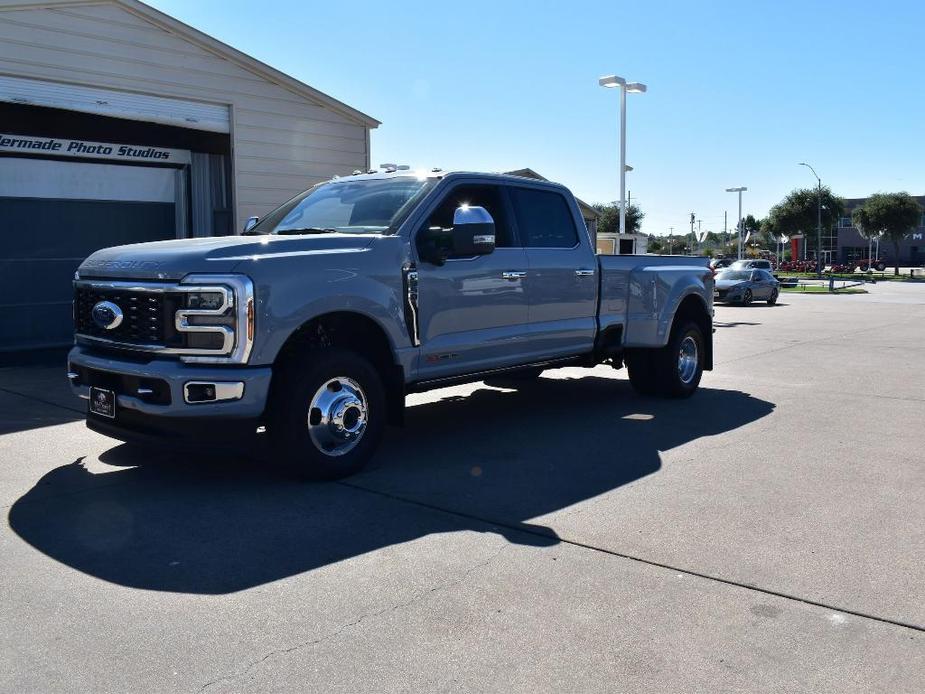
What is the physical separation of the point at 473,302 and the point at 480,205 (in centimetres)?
91

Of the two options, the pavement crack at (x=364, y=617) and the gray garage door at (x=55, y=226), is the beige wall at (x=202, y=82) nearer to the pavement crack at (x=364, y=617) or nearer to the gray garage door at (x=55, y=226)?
the gray garage door at (x=55, y=226)

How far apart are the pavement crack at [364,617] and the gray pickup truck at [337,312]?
1.62 metres

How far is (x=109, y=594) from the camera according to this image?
3.85m

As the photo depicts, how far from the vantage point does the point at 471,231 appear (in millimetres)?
6082

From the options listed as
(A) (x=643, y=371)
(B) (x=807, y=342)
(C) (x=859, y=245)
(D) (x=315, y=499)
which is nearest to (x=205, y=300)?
(D) (x=315, y=499)

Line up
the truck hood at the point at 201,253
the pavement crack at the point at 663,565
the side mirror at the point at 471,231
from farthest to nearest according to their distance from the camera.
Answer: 1. the side mirror at the point at 471,231
2. the truck hood at the point at 201,253
3. the pavement crack at the point at 663,565

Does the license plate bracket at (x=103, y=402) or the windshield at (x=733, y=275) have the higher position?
the windshield at (x=733, y=275)

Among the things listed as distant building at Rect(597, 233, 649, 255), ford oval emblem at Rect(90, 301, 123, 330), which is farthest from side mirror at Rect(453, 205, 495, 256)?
distant building at Rect(597, 233, 649, 255)

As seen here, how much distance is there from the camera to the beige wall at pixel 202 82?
36.7 feet

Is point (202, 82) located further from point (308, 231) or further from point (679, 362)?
point (679, 362)

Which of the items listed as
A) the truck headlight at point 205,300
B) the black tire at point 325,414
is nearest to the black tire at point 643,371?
the black tire at point 325,414

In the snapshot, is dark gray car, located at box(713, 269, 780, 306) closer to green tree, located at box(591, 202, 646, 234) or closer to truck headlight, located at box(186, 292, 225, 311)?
truck headlight, located at box(186, 292, 225, 311)

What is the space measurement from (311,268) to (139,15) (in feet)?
28.3

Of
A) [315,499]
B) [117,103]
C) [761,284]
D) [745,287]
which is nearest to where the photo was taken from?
[315,499]
